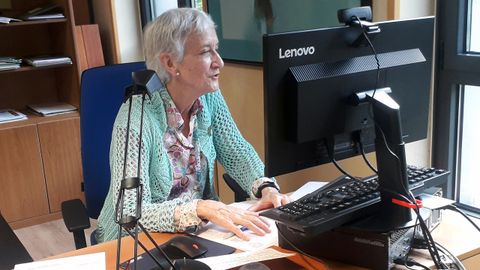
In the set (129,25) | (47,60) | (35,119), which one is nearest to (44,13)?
(47,60)

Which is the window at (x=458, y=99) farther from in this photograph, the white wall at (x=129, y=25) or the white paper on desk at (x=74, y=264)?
the white wall at (x=129, y=25)

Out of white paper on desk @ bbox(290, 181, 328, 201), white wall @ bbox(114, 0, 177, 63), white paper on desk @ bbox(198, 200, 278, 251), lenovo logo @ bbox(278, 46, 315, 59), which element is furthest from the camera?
white wall @ bbox(114, 0, 177, 63)

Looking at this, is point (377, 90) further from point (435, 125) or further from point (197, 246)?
point (435, 125)

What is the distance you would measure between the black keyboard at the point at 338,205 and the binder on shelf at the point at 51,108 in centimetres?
269

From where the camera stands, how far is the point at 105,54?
12.8 ft

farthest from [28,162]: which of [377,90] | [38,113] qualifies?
[377,90]

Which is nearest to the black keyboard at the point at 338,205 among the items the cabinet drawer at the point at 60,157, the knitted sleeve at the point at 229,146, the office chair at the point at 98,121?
the knitted sleeve at the point at 229,146

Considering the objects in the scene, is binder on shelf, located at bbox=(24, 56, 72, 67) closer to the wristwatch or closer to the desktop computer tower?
the wristwatch

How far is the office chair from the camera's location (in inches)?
74.5

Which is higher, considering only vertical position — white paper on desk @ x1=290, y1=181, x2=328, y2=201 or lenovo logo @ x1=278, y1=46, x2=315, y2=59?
lenovo logo @ x1=278, y1=46, x2=315, y2=59

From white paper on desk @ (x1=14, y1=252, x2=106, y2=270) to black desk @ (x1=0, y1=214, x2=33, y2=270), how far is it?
17 cm

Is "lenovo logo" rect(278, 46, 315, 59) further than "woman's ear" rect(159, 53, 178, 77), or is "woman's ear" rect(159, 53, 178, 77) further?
"woman's ear" rect(159, 53, 178, 77)

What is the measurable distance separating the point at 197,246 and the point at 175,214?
152 millimetres

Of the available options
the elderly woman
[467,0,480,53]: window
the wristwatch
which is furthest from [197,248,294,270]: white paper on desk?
[467,0,480,53]: window
